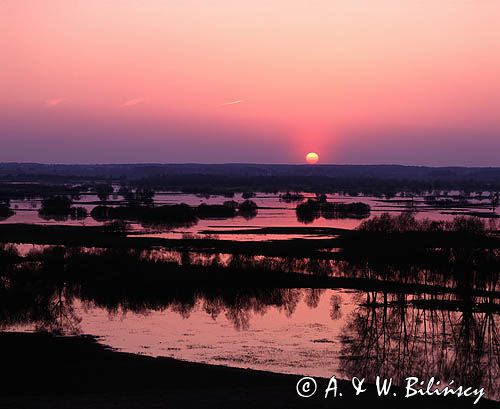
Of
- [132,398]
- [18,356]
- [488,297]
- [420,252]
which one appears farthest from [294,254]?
[132,398]

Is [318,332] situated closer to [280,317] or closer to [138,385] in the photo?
[280,317]

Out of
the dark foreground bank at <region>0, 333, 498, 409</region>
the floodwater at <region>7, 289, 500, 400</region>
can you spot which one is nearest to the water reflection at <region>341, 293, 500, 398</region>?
the floodwater at <region>7, 289, 500, 400</region>

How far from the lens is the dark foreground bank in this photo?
20.6 meters

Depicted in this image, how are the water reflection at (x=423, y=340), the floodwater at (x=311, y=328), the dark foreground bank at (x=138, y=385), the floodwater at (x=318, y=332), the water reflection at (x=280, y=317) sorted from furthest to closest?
1. the water reflection at (x=280, y=317)
2. the floodwater at (x=311, y=328)
3. the floodwater at (x=318, y=332)
4. the water reflection at (x=423, y=340)
5. the dark foreground bank at (x=138, y=385)

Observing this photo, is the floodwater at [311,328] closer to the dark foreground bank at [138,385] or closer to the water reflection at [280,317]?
the water reflection at [280,317]

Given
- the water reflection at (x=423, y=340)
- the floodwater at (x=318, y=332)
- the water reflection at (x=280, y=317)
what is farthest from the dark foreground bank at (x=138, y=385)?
the water reflection at (x=423, y=340)

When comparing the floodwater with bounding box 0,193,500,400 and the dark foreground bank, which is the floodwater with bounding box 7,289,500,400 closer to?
the floodwater with bounding box 0,193,500,400

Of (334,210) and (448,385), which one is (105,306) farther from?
(334,210)

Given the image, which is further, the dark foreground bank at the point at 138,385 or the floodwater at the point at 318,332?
the floodwater at the point at 318,332

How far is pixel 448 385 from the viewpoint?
22953mm

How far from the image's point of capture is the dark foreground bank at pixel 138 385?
20.6 m

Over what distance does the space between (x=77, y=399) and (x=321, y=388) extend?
19.6 ft

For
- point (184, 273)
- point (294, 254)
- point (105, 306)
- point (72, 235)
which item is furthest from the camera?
point (72, 235)

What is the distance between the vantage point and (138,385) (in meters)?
22.7
